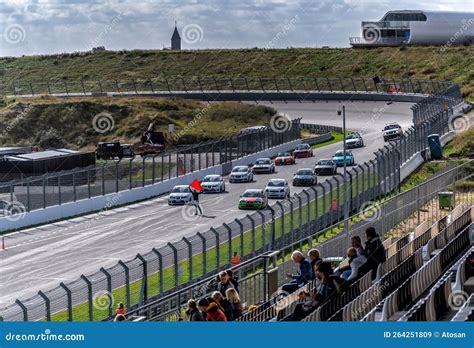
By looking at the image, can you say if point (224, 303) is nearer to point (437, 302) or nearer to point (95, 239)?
point (437, 302)

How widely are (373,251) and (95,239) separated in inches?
948

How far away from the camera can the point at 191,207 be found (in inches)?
1973

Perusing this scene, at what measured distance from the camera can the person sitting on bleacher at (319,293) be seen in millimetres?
16734

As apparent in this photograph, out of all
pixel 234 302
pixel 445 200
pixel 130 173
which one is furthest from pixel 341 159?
pixel 234 302

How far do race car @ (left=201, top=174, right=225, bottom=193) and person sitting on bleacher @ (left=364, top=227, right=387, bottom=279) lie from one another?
1438 inches

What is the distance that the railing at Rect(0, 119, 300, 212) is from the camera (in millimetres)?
45625

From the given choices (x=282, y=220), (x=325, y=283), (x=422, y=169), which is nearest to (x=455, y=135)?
(x=422, y=169)

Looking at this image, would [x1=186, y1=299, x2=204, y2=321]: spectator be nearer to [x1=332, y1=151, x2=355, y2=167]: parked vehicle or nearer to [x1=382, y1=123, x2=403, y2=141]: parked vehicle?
[x1=332, y1=151, x2=355, y2=167]: parked vehicle

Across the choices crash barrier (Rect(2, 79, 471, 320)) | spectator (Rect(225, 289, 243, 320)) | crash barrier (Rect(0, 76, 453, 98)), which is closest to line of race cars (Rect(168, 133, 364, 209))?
crash barrier (Rect(2, 79, 471, 320))

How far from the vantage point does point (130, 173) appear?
2074 inches

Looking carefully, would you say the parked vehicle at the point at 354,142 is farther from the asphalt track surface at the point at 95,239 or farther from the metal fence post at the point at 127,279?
the metal fence post at the point at 127,279

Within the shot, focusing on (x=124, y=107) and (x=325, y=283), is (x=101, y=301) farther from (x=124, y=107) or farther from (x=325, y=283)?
(x=124, y=107)

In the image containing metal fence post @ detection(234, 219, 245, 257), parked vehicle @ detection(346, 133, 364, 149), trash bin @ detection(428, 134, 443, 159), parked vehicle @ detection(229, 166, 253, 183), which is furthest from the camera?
parked vehicle @ detection(346, 133, 364, 149)

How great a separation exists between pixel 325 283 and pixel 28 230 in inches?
1144
